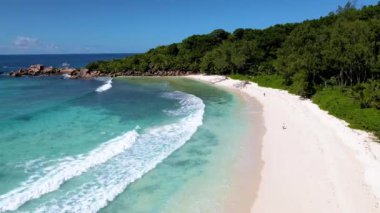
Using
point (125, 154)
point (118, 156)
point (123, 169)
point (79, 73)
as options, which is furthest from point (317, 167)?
point (79, 73)

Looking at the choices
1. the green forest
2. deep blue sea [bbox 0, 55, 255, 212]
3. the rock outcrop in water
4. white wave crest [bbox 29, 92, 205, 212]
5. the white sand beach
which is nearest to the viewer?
the white sand beach

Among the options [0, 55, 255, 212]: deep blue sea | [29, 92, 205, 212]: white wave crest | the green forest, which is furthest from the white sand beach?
[29, 92, 205, 212]: white wave crest

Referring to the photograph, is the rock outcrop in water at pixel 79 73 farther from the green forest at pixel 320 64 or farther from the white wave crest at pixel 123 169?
the white wave crest at pixel 123 169

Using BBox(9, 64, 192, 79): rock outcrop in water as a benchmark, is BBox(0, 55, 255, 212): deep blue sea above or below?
below

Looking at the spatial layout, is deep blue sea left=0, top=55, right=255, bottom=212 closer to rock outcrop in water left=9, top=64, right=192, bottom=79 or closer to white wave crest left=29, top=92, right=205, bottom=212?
white wave crest left=29, top=92, right=205, bottom=212

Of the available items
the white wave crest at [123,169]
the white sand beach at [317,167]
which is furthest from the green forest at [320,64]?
the white wave crest at [123,169]

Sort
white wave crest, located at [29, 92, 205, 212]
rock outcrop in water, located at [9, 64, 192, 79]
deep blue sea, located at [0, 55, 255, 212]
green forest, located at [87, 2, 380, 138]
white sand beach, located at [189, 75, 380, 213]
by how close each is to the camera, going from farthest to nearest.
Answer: rock outcrop in water, located at [9, 64, 192, 79] → green forest, located at [87, 2, 380, 138] → deep blue sea, located at [0, 55, 255, 212] → white wave crest, located at [29, 92, 205, 212] → white sand beach, located at [189, 75, 380, 213]

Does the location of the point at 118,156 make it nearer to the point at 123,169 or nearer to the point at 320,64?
the point at 123,169

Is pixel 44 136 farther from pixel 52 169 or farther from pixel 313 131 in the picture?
pixel 313 131
